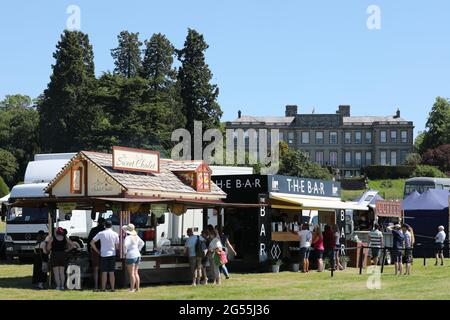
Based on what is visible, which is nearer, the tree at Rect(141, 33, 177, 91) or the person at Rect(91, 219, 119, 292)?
the person at Rect(91, 219, 119, 292)

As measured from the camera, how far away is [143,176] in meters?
22.4

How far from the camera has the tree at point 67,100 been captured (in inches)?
3472

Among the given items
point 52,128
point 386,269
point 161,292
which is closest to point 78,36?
point 52,128

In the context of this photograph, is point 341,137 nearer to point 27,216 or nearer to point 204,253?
point 27,216

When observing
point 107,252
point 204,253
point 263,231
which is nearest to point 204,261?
point 204,253

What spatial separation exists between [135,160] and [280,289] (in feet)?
17.0

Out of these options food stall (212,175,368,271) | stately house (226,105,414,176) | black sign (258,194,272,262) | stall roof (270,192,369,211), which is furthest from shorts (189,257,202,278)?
stately house (226,105,414,176)

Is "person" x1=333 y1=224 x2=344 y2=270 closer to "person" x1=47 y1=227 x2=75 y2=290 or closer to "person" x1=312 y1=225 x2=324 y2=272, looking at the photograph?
"person" x1=312 y1=225 x2=324 y2=272

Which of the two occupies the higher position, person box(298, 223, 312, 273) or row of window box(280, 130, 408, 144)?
row of window box(280, 130, 408, 144)

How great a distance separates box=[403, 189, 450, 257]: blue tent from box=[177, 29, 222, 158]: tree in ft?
171

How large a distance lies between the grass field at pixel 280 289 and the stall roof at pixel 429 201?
13492 millimetres

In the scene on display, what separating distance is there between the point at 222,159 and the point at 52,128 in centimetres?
1852

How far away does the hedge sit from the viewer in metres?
115
